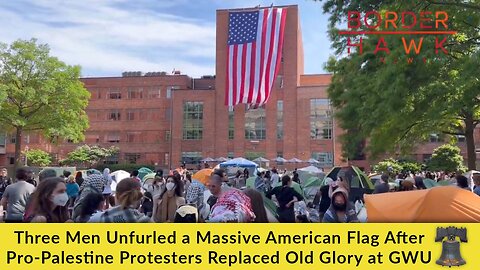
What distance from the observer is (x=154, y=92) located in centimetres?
7550

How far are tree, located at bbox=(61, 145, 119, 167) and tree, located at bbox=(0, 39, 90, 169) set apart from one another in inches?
933

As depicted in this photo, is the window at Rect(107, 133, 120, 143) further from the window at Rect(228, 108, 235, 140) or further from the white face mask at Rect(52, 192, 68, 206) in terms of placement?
the white face mask at Rect(52, 192, 68, 206)

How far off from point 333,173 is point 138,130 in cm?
5740

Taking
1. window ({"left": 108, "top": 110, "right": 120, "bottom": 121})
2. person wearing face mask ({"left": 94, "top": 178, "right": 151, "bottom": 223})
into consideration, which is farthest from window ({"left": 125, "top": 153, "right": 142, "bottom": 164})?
person wearing face mask ({"left": 94, "top": 178, "right": 151, "bottom": 223})

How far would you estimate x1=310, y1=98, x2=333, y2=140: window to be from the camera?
67875mm

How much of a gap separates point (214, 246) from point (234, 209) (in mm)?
499

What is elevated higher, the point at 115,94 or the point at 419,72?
the point at 115,94

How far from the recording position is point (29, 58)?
4312 centimetres

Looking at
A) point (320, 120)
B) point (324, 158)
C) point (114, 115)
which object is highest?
point (114, 115)

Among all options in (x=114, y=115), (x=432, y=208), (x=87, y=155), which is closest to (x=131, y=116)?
(x=114, y=115)

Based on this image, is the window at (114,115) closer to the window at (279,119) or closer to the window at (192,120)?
the window at (192,120)

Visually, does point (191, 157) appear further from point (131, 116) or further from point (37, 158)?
point (37, 158)

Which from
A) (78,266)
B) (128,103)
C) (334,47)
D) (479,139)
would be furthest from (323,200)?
(128,103)

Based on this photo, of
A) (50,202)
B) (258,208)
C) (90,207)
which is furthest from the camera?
(90,207)
